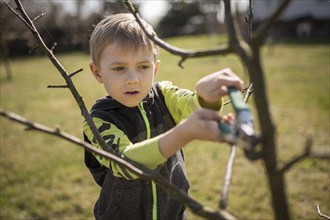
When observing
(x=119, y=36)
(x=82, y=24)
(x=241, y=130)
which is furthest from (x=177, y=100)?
(x=82, y=24)

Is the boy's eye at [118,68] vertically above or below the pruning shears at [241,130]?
below

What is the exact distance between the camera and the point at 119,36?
158 centimetres

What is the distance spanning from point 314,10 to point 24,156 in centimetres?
3208

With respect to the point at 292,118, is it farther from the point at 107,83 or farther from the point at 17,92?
the point at 17,92

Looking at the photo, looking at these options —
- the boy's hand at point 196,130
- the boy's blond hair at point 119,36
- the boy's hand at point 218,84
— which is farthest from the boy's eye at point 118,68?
the boy's hand at point 196,130

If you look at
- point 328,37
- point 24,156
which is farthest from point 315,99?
point 328,37

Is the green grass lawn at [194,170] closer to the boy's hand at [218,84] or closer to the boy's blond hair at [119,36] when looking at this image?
the boy's hand at [218,84]

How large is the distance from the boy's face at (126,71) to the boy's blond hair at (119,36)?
2 cm

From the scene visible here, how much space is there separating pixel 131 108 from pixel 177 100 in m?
0.26

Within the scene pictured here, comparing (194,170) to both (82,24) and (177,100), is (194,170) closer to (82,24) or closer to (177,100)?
(177,100)

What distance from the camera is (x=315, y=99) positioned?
949 cm

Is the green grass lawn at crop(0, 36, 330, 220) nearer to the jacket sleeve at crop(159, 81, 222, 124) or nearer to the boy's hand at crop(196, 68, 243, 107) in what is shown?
the jacket sleeve at crop(159, 81, 222, 124)

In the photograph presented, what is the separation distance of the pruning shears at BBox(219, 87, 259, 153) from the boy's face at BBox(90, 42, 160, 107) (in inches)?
31.3

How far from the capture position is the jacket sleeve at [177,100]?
65.3 inches
